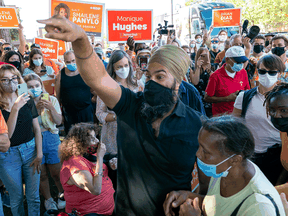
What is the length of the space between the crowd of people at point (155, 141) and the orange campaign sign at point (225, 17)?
19.3 feet

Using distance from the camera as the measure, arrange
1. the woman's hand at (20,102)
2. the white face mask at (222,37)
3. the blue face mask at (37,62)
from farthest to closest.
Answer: the white face mask at (222,37)
the blue face mask at (37,62)
the woman's hand at (20,102)

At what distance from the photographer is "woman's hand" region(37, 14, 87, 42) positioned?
897 millimetres

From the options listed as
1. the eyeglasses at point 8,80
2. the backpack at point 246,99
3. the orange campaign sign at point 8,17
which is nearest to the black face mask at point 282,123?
the backpack at point 246,99

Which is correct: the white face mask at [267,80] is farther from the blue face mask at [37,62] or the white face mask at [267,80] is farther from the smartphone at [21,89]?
the blue face mask at [37,62]

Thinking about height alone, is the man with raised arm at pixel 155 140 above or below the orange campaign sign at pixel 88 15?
below

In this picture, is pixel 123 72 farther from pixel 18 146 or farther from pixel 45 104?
pixel 18 146

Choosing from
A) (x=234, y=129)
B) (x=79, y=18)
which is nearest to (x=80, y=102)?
(x=79, y=18)

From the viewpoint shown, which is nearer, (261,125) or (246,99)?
(261,125)

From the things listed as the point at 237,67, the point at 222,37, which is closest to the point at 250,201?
the point at 237,67

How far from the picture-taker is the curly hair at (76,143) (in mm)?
2504

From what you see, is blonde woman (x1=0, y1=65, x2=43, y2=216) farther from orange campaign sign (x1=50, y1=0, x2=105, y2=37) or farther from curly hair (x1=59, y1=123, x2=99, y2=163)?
orange campaign sign (x1=50, y1=0, x2=105, y2=37)

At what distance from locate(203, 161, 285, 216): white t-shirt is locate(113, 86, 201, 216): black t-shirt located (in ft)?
0.70

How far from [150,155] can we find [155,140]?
9 cm

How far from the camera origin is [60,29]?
937 millimetres
